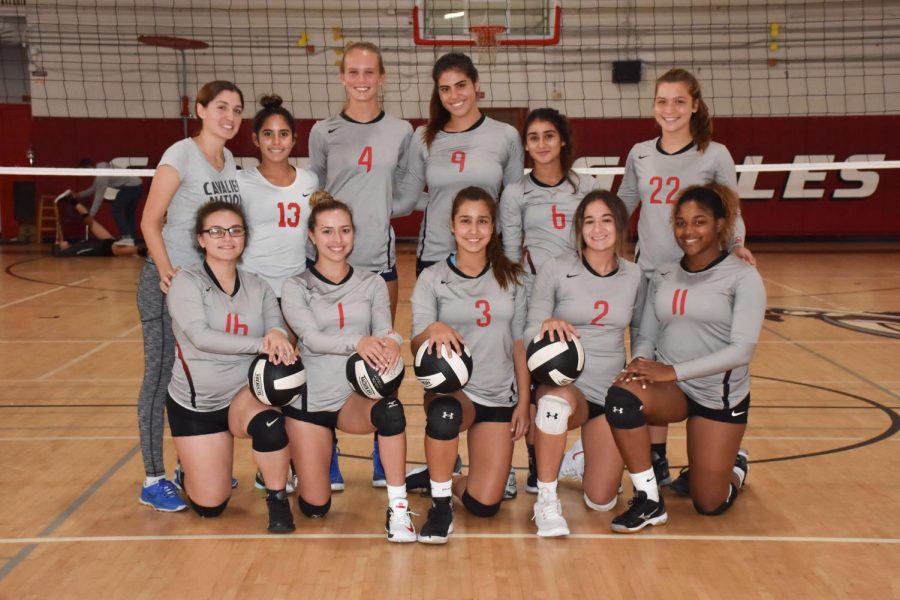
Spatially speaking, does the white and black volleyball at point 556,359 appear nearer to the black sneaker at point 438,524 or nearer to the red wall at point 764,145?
the black sneaker at point 438,524

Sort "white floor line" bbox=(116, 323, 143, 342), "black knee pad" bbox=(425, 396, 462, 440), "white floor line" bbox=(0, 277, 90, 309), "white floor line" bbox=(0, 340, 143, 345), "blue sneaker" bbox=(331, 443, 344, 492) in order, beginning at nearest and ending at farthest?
"black knee pad" bbox=(425, 396, 462, 440)
"blue sneaker" bbox=(331, 443, 344, 492)
"white floor line" bbox=(0, 340, 143, 345)
"white floor line" bbox=(116, 323, 143, 342)
"white floor line" bbox=(0, 277, 90, 309)

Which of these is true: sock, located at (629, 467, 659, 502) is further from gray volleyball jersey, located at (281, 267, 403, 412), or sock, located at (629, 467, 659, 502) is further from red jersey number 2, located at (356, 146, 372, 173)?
red jersey number 2, located at (356, 146, 372, 173)

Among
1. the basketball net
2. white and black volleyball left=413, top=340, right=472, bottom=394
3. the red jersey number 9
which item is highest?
the basketball net

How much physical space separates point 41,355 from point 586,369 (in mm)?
4554

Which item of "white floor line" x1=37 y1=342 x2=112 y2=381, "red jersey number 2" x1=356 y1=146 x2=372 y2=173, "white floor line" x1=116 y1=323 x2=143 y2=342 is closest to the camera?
"red jersey number 2" x1=356 y1=146 x2=372 y2=173

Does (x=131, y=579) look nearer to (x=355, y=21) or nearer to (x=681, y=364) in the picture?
(x=681, y=364)

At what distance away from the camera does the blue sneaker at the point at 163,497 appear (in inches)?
146

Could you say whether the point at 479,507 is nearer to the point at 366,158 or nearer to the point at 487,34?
the point at 366,158

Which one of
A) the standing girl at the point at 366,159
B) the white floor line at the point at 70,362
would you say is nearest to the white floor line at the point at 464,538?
the standing girl at the point at 366,159

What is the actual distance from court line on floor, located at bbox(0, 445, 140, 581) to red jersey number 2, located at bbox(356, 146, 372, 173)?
1701mm

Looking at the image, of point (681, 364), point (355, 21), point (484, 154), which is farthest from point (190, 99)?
point (681, 364)

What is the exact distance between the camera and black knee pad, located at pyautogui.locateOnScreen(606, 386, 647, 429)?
3488mm

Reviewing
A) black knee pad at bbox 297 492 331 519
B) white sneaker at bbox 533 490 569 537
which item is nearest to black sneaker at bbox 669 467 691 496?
white sneaker at bbox 533 490 569 537

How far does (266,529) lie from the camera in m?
3.53
